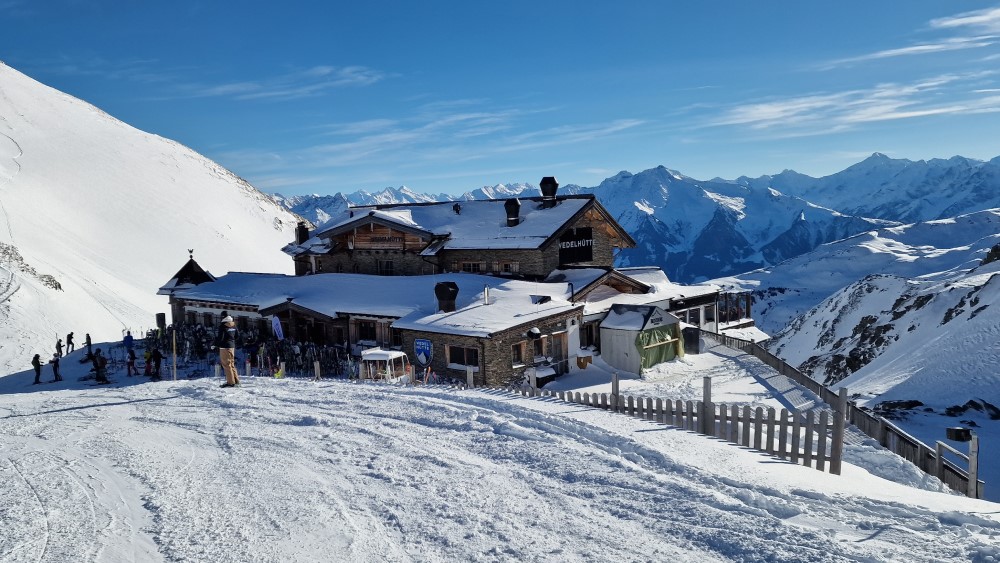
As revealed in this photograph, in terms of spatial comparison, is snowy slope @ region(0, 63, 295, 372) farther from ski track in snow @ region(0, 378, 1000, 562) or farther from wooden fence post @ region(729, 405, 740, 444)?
wooden fence post @ region(729, 405, 740, 444)

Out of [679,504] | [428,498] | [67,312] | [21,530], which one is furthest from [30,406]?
[67,312]

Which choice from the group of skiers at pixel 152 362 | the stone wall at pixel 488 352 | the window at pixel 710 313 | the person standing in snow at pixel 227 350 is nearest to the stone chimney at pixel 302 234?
the group of skiers at pixel 152 362

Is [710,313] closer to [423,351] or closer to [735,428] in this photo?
[423,351]

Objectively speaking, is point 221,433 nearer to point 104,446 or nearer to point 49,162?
point 104,446

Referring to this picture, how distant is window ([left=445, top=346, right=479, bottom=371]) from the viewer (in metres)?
23.6

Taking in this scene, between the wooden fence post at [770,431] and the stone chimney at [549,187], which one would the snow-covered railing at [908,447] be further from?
the stone chimney at [549,187]

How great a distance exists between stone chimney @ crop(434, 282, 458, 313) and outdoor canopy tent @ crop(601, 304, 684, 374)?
706 cm

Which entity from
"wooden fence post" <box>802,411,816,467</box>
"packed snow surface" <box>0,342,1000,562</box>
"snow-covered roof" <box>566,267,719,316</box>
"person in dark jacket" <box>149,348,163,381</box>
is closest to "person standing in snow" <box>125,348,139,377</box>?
"person in dark jacket" <box>149,348,163,381</box>

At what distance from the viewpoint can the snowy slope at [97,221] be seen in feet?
147

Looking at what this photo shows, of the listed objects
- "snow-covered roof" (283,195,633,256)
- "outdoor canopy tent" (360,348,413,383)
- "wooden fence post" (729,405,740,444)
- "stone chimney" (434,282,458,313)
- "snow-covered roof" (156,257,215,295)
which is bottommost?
"outdoor canopy tent" (360,348,413,383)

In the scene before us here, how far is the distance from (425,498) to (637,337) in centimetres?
2048

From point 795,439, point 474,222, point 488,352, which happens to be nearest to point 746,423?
point 795,439

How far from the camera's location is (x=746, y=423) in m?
10.7

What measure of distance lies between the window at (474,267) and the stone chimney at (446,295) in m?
7.23
